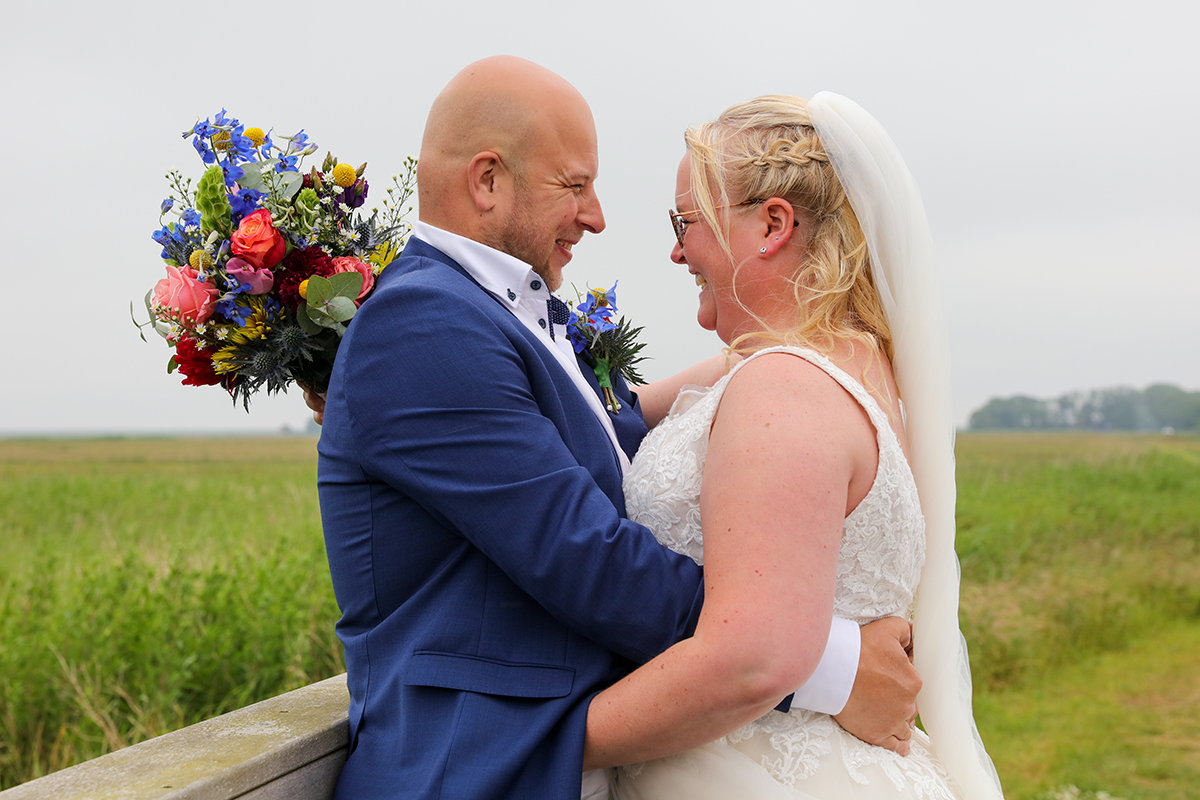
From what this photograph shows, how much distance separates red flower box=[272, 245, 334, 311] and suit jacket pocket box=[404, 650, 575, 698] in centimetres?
122

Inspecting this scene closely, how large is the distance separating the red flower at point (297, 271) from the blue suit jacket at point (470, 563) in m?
0.63

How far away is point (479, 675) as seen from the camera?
6.74 feet

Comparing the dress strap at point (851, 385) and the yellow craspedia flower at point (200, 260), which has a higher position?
the yellow craspedia flower at point (200, 260)

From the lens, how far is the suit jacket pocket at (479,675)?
2047 mm

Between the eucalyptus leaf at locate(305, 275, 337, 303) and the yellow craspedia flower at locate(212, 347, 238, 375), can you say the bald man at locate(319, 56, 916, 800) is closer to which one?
the eucalyptus leaf at locate(305, 275, 337, 303)

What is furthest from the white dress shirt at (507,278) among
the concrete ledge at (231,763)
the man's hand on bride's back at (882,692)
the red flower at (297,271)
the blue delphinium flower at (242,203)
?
the concrete ledge at (231,763)

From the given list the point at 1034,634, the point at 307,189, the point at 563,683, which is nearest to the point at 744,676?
the point at 563,683

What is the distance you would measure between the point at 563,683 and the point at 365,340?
0.95 meters

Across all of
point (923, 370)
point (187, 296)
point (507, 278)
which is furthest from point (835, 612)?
point (187, 296)

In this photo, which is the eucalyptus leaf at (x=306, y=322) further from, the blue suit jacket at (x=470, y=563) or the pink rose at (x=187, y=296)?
the blue suit jacket at (x=470, y=563)

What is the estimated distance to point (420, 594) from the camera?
2141 mm

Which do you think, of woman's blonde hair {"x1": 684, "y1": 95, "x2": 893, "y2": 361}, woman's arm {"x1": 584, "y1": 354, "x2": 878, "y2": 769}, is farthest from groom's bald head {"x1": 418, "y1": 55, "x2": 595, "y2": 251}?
woman's arm {"x1": 584, "y1": 354, "x2": 878, "y2": 769}

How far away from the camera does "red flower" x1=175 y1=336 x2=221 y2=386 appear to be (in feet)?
8.83

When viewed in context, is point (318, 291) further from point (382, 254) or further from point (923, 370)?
point (923, 370)
